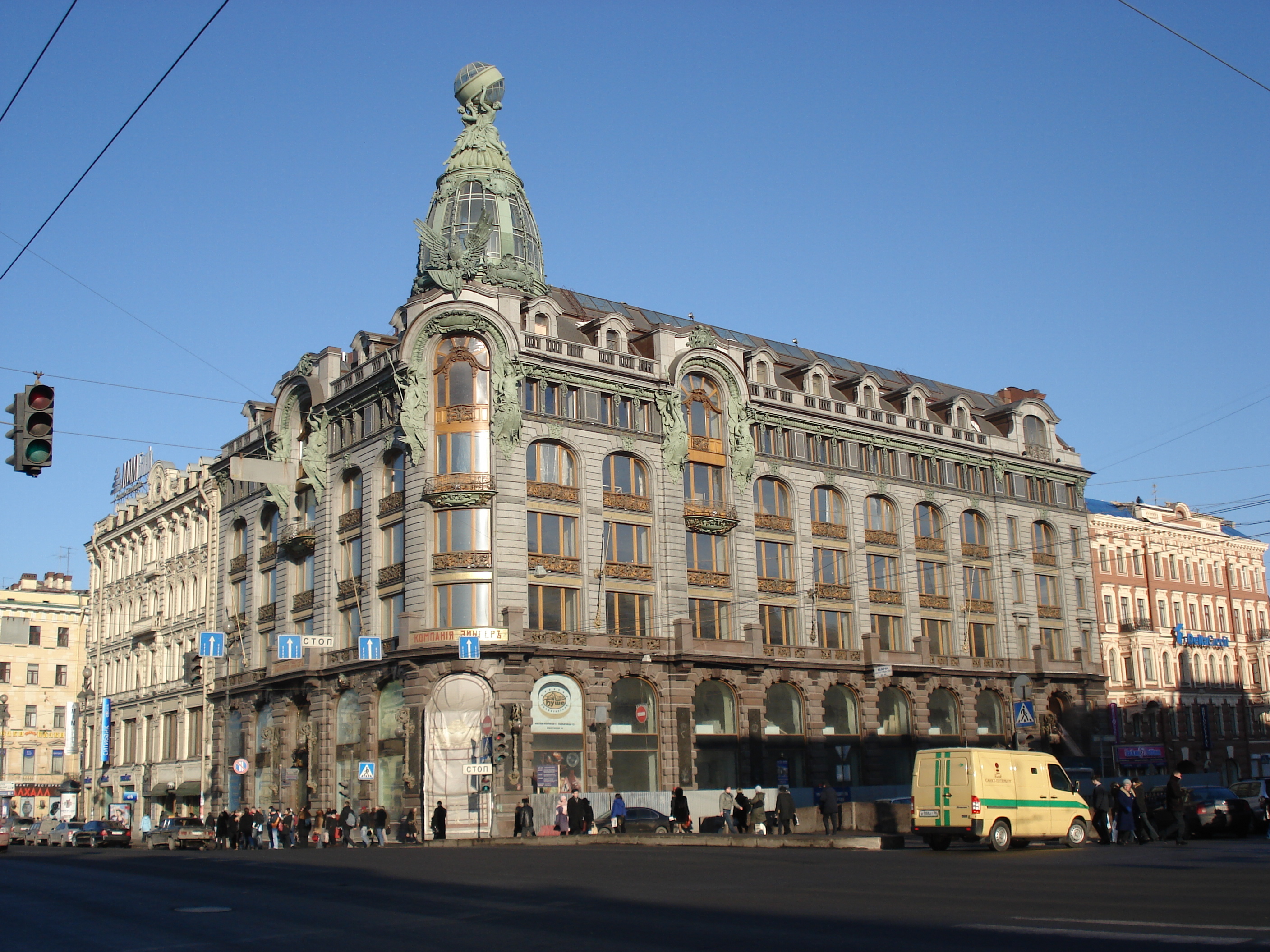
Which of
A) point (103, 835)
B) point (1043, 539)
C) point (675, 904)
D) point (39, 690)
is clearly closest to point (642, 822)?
point (675, 904)

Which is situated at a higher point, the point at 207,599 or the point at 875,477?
the point at 875,477

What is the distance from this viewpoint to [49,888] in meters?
24.0

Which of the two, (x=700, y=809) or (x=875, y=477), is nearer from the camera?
(x=700, y=809)

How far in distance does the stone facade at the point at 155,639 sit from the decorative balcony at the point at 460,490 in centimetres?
2595

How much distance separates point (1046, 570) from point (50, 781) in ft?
251

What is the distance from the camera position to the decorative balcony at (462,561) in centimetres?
5338

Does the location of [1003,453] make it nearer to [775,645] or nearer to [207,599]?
[775,645]

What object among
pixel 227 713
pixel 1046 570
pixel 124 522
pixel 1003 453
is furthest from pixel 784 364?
pixel 124 522

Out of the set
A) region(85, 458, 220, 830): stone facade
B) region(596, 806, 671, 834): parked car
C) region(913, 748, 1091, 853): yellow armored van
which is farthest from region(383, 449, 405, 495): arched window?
region(913, 748, 1091, 853): yellow armored van

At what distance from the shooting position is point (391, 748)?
55000mm

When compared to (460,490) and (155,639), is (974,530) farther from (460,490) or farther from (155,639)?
(155,639)

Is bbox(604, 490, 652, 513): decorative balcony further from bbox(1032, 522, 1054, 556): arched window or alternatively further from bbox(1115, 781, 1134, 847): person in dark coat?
bbox(1115, 781, 1134, 847): person in dark coat

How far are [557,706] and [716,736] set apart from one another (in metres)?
8.56

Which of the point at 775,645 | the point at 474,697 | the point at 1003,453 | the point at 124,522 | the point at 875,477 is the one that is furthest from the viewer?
the point at 124,522
